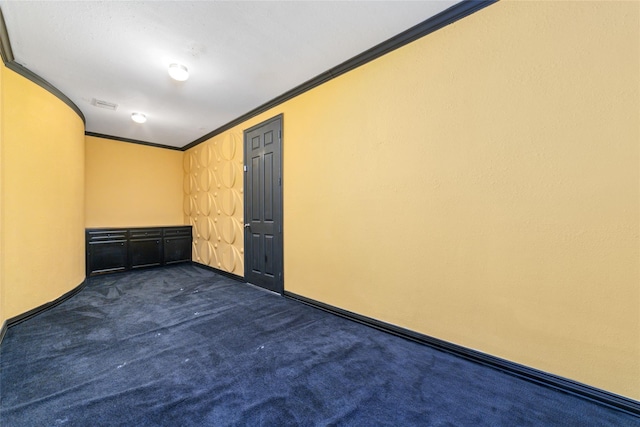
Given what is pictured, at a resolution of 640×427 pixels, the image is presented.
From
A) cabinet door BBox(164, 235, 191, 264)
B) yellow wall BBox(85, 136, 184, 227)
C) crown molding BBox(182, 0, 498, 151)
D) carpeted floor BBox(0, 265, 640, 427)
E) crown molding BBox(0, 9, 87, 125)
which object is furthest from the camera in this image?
cabinet door BBox(164, 235, 191, 264)

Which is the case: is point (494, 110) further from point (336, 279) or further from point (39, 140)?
point (39, 140)

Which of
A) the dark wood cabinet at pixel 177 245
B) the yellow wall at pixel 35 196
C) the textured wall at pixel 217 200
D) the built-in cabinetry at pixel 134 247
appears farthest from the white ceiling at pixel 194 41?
the dark wood cabinet at pixel 177 245

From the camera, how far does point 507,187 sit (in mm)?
1928

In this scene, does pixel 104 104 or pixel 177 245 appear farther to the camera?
pixel 177 245

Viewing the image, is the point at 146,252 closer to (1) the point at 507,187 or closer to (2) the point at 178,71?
(2) the point at 178,71

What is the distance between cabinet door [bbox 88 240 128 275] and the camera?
4773mm

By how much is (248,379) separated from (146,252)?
4.57m

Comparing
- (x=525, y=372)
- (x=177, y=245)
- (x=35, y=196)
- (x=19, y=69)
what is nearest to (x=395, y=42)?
(x=525, y=372)

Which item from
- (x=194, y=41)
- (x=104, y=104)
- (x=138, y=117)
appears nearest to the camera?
(x=194, y=41)

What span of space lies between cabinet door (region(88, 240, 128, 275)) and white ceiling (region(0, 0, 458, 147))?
2518mm

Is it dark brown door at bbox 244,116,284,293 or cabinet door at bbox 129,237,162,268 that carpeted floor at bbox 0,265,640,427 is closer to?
dark brown door at bbox 244,116,284,293

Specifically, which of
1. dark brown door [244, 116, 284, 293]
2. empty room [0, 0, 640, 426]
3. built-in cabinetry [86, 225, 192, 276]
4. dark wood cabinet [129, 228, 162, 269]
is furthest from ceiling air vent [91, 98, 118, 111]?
dark wood cabinet [129, 228, 162, 269]

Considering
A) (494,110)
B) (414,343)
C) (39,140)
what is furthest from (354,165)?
(39,140)

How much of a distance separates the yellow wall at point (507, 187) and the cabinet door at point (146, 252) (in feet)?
14.1
